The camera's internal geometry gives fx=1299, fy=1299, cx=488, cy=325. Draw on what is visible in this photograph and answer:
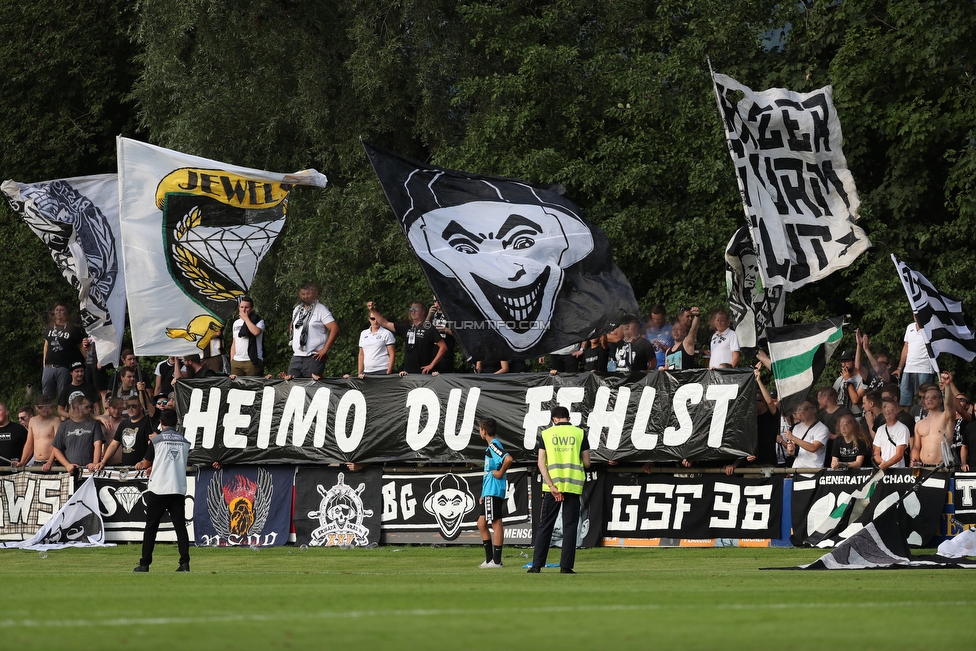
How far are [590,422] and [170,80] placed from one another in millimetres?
15058

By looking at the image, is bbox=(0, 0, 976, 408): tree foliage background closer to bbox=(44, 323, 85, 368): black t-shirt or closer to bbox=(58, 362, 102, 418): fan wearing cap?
bbox=(58, 362, 102, 418): fan wearing cap

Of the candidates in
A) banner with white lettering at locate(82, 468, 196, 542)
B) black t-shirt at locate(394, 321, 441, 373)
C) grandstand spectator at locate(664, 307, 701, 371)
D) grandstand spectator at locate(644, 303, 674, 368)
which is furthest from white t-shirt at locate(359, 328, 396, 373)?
grandstand spectator at locate(664, 307, 701, 371)

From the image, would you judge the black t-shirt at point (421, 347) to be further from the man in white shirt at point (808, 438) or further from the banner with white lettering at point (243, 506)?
the man in white shirt at point (808, 438)

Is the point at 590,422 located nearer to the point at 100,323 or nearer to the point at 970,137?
the point at 100,323

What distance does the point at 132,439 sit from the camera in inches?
800

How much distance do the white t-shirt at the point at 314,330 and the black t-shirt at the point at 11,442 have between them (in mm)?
5353

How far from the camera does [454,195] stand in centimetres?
1734

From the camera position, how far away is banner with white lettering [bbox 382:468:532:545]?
61.1 ft

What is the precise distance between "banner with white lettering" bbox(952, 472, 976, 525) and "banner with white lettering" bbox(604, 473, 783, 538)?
221cm

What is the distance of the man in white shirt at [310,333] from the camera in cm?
1948

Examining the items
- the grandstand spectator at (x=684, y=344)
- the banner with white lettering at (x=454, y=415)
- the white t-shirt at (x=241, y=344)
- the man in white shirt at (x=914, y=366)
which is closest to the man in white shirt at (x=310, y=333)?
the banner with white lettering at (x=454, y=415)

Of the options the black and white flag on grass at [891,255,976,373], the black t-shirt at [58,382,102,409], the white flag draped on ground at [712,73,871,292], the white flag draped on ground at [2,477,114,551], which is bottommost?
the white flag draped on ground at [2,477,114,551]

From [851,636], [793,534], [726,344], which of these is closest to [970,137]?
[726,344]

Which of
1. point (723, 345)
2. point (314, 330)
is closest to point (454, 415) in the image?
point (314, 330)
